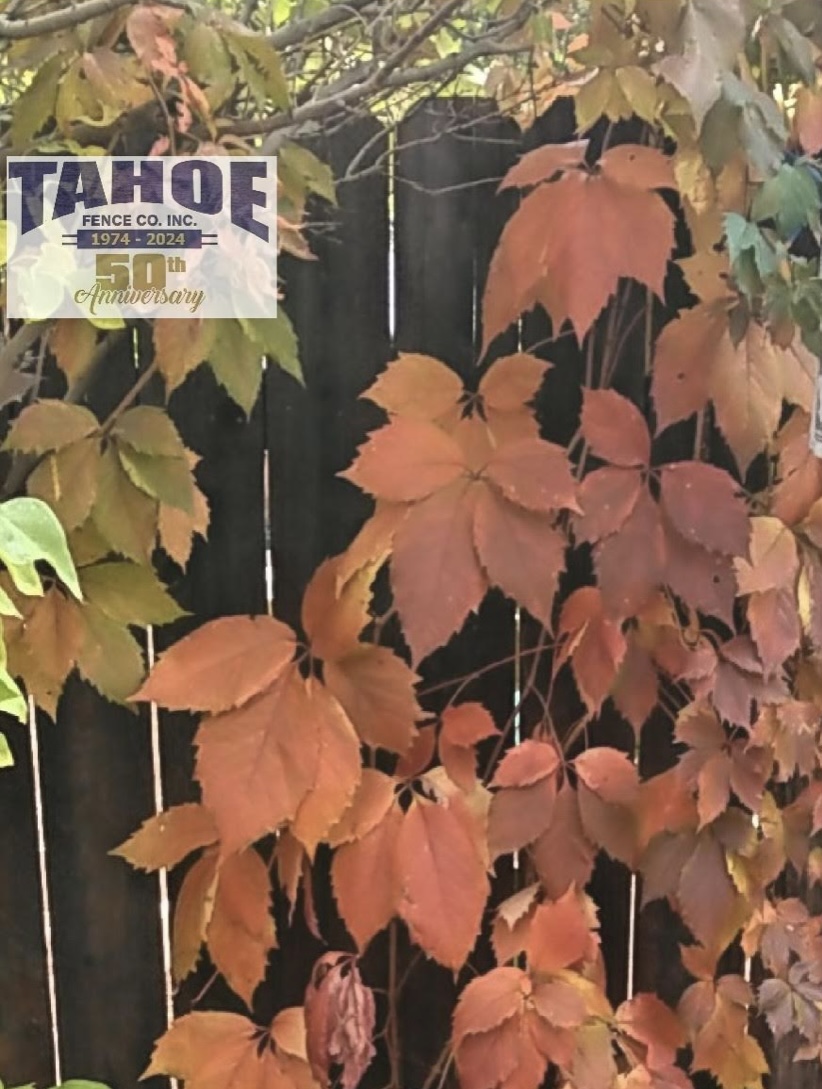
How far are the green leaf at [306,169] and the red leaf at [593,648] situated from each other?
0.44 m

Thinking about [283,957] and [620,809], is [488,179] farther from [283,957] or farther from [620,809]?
[283,957]

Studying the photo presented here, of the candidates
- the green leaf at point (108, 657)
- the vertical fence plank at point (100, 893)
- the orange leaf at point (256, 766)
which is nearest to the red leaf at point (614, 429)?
the orange leaf at point (256, 766)

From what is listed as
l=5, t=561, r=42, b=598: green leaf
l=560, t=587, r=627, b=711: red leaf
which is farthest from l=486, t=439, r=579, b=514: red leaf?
l=5, t=561, r=42, b=598: green leaf

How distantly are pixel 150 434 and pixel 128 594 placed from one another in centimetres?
16

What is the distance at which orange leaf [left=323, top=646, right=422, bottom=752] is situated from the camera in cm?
108

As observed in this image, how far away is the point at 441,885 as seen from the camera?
3.47 feet

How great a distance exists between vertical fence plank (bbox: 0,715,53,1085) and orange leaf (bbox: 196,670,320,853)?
1.18ft

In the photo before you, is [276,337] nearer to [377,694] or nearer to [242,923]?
[377,694]

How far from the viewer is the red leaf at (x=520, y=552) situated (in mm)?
962

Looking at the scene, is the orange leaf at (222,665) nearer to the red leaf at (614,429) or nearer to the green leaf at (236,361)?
the green leaf at (236,361)

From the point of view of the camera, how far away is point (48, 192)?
3.41 ft

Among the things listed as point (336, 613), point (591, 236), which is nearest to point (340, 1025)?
point (336, 613)

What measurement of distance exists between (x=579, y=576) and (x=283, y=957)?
0.54m

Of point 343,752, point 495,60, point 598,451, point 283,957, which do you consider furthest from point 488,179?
point 283,957
